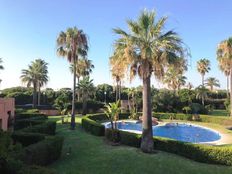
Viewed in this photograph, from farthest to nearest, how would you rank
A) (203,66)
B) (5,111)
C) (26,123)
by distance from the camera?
(203,66)
(26,123)
(5,111)

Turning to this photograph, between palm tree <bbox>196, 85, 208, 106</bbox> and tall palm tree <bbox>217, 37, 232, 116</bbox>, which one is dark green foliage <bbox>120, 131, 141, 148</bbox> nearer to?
tall palm tree <bbox>217, 37, 232, 116</bbox>

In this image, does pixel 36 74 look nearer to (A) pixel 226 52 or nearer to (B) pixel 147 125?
(A) pixel 226 52

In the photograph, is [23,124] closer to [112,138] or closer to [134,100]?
[112,138]

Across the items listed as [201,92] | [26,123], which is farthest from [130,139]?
[201,92]

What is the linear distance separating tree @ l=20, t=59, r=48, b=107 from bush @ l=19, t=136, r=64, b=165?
3808 centimetres

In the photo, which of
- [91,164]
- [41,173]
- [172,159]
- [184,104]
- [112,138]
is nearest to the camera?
[41,173]

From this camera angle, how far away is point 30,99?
54.9 m

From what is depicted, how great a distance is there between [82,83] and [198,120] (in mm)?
22704

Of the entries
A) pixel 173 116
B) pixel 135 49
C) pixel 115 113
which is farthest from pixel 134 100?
pixel 135 49

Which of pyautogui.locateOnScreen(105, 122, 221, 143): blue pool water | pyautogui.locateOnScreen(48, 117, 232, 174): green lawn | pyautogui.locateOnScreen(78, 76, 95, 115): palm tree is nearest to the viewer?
pyautogui.locateOnScreen(48, 117, 232, 174): green lawn

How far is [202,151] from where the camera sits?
47.2 feet

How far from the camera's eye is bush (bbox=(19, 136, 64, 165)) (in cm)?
1159

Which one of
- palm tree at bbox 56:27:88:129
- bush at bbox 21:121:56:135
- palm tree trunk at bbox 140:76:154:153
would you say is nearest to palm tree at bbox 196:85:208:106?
palm tree at bbox 56:27:88:129

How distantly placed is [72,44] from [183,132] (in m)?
18.1
